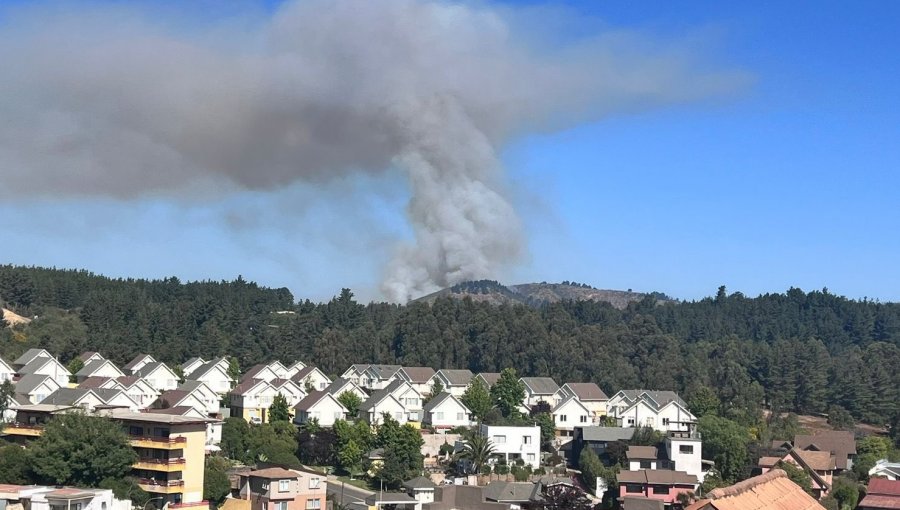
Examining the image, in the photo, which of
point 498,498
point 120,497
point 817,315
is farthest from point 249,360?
point 817,315

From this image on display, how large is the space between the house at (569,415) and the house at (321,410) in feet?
37.4

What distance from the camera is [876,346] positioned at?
79188mm

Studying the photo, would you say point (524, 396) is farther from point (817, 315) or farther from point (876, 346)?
point (817, 315)

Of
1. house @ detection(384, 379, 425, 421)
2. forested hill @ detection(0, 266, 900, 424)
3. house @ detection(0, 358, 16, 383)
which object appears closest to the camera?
house @ detection(0, 358, 16, 383)

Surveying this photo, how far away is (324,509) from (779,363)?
3857 centimetres

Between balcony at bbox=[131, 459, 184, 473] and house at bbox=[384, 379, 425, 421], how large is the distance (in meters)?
21.5

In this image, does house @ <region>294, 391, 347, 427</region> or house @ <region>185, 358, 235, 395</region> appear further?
house @ <region>185, 358, 235, 395</region>

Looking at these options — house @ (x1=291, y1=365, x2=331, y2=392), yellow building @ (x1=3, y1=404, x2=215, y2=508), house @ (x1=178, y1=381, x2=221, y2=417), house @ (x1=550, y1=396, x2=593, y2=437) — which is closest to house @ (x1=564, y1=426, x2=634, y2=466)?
house @ (x1=550, y1=396, x2=593, y2=437)

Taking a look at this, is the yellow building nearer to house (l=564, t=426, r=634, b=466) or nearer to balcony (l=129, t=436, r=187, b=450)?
balcony (l=129, t=436, r=187, b=450)

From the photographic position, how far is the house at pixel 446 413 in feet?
177

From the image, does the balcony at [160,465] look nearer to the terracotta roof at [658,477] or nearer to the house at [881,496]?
the terracotta roof at [658,477]

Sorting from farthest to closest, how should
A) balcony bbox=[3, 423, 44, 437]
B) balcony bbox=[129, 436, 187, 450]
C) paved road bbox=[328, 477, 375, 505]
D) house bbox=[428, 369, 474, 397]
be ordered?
house bbox=[428, 369, 474, 397]
paved road bbox=[328, 477, 375, 505]
balcony bbox=[3, 423, 44, 437]
balcony bbox=[129, 436, 187, 450]

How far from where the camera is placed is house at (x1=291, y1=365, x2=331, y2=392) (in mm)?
61000

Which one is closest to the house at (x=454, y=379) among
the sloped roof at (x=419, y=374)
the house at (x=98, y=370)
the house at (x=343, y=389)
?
the sloped roof at (x=419, y=374)
